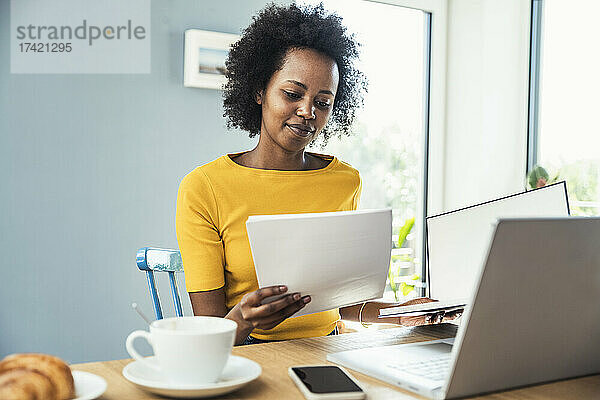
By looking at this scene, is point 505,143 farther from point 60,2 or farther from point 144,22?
point 60,2

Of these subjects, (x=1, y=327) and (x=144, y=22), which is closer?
(x=1, y=327)

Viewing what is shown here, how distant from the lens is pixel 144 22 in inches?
88.8

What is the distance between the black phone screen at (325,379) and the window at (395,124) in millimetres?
1973

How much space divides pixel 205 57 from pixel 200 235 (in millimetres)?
1219

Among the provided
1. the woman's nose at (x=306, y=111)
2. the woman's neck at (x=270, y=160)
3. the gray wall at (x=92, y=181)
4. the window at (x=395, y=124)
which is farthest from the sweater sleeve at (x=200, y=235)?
the window at (x=395, y=124)

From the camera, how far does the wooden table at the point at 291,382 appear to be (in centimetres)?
72

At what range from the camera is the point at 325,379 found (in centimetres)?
75

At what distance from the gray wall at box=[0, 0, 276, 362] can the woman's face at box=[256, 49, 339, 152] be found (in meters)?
0.98

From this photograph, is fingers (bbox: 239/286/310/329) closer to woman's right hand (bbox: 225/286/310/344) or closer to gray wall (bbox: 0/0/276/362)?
woman's right hand (bbox: 225/286/310/344)

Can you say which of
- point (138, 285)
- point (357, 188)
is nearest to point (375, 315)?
point (357, 188)

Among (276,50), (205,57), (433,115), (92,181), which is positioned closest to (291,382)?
(276,50)

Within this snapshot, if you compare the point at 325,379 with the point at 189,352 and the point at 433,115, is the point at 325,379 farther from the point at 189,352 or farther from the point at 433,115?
the point at 433,115

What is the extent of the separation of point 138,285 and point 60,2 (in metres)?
1.01

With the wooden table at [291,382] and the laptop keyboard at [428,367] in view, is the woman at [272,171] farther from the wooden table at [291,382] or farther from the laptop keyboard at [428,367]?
the laptop keyboard at [428,367]
